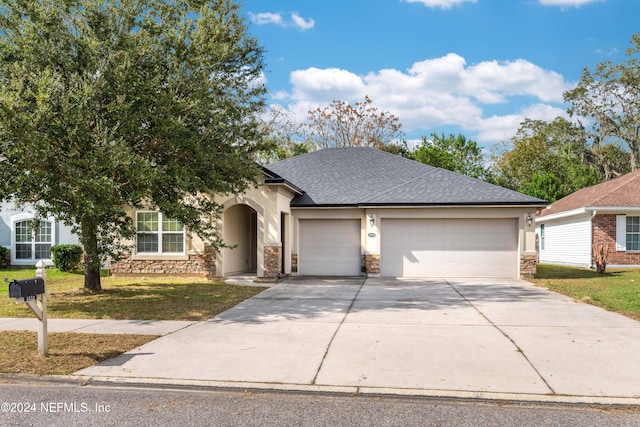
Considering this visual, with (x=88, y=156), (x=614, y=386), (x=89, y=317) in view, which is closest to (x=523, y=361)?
(x=614, y=386)

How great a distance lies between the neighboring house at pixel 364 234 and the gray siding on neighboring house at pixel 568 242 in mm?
6301

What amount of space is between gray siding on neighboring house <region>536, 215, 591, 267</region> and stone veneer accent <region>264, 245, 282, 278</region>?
556 inches

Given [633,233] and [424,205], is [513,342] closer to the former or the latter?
[424,205]

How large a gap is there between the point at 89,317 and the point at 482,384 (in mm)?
7541

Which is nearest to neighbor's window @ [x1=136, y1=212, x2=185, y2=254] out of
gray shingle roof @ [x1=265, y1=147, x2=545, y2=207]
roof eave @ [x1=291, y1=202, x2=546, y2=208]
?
gray shingle roof @ [x1=265, y1=147, x2=545, y2=207]

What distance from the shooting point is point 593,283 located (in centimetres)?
1555

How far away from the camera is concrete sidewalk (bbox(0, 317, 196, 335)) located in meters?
8.25

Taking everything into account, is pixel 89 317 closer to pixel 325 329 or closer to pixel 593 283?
pixel 325 329

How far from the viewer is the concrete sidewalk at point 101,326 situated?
A: 825 cm

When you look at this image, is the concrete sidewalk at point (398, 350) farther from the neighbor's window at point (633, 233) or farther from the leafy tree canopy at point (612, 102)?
the leafy tree canopy at point (612, 102)

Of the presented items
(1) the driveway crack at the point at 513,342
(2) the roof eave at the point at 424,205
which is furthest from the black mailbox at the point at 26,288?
(2) the roof eave at the point at 424,205

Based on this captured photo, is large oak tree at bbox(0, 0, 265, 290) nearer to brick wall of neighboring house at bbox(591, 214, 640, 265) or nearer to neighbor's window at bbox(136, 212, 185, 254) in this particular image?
neighbor's window at bbox(136, 212, 185, 254)

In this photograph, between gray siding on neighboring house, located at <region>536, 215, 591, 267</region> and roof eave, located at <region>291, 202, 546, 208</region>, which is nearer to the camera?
roof eave, located at <region>291, 202, 546, 208</region>

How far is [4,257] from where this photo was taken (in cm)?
2122
